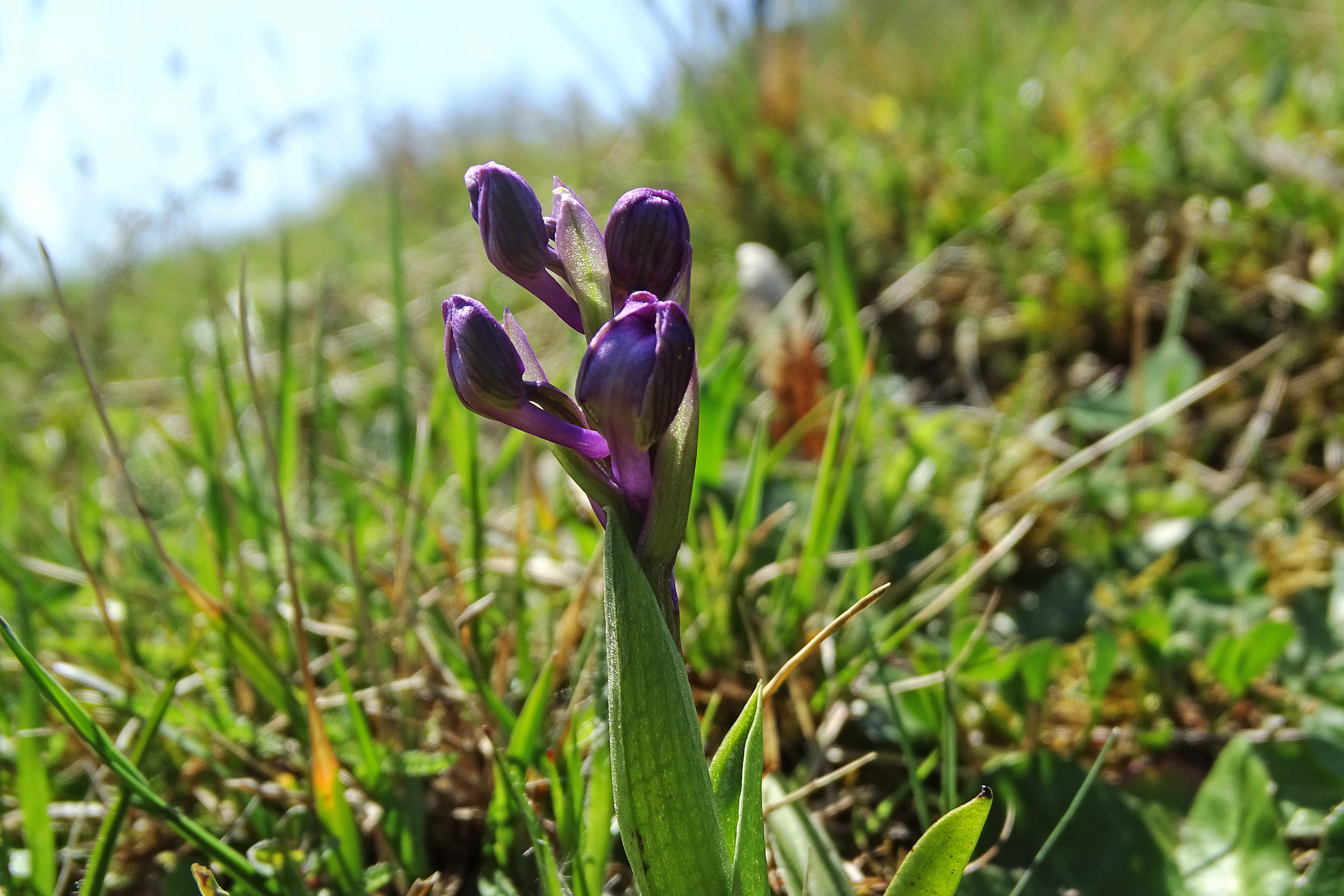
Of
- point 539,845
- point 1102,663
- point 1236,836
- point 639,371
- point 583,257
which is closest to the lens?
point 639,371

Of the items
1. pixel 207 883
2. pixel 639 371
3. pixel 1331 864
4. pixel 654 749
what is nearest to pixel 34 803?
pixel 207 883

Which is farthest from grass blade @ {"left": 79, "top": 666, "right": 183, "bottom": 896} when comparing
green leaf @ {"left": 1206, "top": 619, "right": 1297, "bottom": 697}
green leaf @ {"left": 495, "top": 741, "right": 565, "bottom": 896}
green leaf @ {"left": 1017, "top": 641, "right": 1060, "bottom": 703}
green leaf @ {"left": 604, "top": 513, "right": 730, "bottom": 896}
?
green leaf @ {"left": 1206, "top": 619, "right": 1297, "bottom": 697}

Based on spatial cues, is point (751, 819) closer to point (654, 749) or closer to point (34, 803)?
point (654, 749)

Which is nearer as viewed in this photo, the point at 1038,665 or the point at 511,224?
the point at 511,224

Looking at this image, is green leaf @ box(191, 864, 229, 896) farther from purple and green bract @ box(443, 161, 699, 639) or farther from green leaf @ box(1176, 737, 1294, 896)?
green leaf @ box(1176, 737, 1294, 896)

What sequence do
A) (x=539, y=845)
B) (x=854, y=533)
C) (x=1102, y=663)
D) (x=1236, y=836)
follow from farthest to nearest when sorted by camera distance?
1. (x=854, y=533)
2. (x=1102, y=663)
3. (x=1236, y=836)
4. (x=539, y=845)
